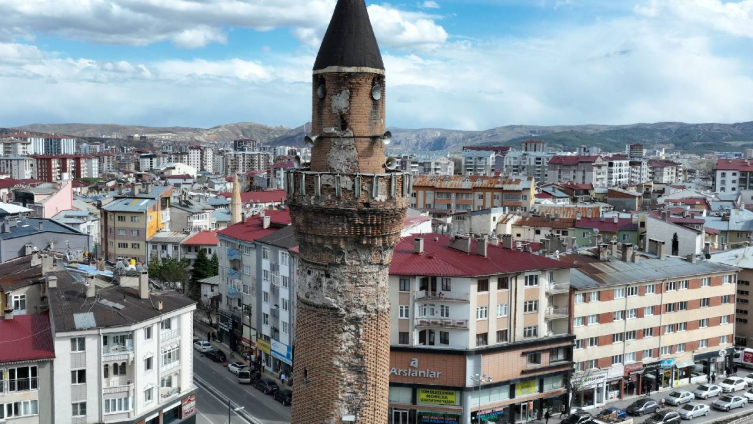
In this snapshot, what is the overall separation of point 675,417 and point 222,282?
33616mm

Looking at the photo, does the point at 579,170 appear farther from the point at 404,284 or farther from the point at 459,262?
the point at 404,284

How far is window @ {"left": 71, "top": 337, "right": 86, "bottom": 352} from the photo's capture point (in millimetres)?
32812

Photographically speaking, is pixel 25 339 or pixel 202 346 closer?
pixel 25 339

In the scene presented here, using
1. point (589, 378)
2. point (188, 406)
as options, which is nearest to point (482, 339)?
point (589, 378)

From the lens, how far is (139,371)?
114ft

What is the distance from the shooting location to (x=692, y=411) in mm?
43469

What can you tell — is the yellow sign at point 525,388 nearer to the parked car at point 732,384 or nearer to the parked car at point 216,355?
the parked car at point 732,384

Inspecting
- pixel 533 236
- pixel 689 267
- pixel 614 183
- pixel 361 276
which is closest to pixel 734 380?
pixel 689 267

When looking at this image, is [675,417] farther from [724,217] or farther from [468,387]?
[724,217]

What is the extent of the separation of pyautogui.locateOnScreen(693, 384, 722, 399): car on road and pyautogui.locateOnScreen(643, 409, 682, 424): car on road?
5.63m

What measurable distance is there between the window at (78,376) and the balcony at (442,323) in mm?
16798

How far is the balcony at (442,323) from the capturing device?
133 ft

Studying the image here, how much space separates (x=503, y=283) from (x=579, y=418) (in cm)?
828

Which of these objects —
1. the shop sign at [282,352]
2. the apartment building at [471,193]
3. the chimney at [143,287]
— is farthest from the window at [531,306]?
the apartment building at [471,193]
